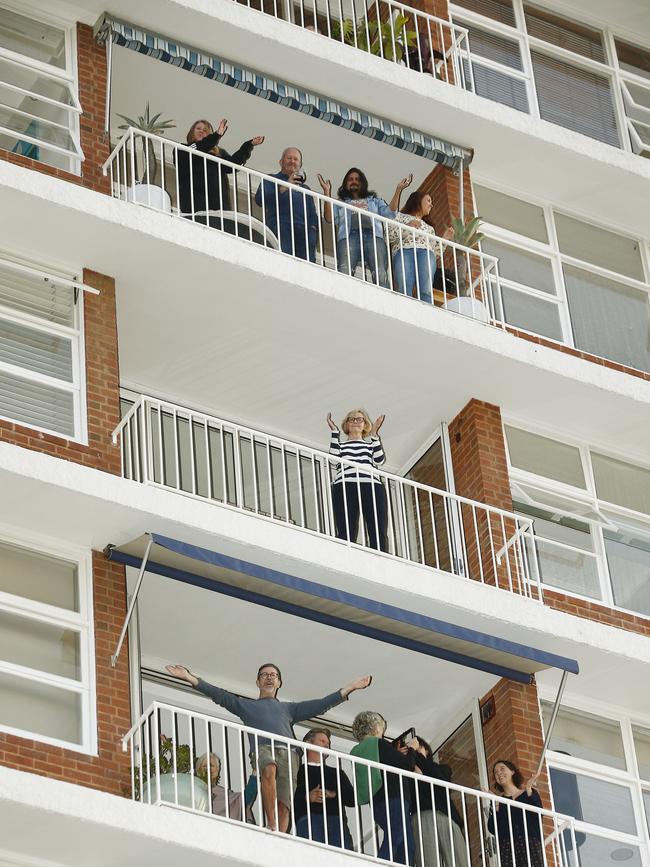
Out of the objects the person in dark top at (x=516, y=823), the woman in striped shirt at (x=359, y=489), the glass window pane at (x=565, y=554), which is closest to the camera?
the person in dark top at (x=516, y=823)

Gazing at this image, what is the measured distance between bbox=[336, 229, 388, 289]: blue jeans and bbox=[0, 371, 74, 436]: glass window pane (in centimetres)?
328

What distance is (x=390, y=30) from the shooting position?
19.5 m

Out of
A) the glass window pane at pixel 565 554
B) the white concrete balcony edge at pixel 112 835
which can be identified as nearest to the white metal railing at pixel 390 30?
the glass window pane at pixel 565 554

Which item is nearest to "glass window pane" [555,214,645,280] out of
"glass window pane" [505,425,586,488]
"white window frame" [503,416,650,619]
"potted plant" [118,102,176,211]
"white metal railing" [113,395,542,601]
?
"white window frame" [503,416,650,619]

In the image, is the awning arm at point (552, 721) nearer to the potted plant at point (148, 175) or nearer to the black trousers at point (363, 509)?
the black trousers at point (363, 509)

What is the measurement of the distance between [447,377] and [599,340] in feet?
7.62

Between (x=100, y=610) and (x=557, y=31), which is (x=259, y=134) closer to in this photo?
(x=557, y=31)

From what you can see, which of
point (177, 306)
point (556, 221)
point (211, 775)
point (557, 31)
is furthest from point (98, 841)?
point (557, 31)

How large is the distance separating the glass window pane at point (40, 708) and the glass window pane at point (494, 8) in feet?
32.5

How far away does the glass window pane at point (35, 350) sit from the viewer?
15.8m

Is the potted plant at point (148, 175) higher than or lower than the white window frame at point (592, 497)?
higher

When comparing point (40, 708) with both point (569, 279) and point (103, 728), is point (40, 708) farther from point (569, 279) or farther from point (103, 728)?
point (569, 279)

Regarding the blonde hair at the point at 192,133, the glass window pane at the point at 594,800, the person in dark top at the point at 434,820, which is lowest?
the person in dark top at the point at 434,820

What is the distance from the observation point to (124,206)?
16.5 metres
